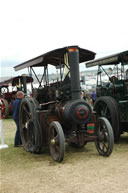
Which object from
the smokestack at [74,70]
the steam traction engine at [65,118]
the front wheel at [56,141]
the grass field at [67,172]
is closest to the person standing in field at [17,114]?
the steam traction engine at [65,118]

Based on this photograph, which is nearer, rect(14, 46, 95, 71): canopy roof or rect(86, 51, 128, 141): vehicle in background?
rect(14, 46, 95, 71): canopy roof

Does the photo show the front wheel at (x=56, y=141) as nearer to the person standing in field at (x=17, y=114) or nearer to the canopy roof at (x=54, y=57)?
the canopy roof at (x=54, y=57)

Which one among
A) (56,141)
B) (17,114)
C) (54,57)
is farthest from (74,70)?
(17,114)

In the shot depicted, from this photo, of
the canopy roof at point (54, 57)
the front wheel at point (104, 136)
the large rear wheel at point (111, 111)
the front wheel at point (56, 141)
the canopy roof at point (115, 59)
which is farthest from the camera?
the canopy roof at point (115, 59)

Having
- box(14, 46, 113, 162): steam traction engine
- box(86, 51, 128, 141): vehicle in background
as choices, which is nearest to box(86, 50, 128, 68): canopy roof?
box(86, 51, 128, 141): vehicle in background

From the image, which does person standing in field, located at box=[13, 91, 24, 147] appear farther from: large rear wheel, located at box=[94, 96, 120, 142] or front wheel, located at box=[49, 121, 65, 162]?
large rear wheel, located at box=[94, 96, 120, 142]

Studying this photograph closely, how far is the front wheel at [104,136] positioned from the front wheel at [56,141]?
0.77 m

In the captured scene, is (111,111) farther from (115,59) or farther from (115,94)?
(115,59)

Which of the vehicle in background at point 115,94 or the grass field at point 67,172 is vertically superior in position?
the vehicle in background at point 115,94

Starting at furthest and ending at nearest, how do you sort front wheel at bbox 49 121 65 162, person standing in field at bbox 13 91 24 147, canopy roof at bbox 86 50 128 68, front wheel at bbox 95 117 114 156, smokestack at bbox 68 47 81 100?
person standing in field at bbox 13 91 24 147
canopy roof at bbox 86 50 128 68
smokestack at bbox 68 47 81 100
front wheel at bbox 95 117 114 156
front wheel at bbox 49 121 65 162

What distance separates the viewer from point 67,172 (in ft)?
13.9

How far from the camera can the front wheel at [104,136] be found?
4864 millimetres

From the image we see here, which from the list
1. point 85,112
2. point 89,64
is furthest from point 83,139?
point 89,64

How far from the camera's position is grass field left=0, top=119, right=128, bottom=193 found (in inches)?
141
